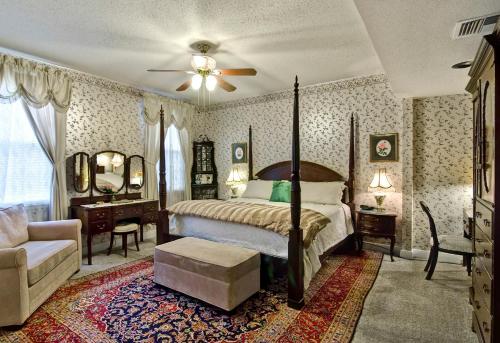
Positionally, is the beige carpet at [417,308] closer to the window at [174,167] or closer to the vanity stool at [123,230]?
the vanity stool at [123,230]

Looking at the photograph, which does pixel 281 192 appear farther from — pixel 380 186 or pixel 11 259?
pixel 11 259

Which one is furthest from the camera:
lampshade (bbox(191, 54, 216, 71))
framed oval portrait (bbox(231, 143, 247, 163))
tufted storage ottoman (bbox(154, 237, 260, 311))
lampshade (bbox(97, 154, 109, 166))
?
framed oval portrait (bbox(231, 143, 247, 163))

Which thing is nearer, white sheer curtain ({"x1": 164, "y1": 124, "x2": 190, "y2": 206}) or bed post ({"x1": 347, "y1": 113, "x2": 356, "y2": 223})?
bed post ({"x1": 347, "y1": 113, "x2": 356, "y2": 223})

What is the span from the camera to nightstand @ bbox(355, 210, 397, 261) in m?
3.60

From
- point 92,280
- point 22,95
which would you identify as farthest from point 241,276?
point 22,95

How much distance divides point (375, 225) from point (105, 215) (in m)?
3.81

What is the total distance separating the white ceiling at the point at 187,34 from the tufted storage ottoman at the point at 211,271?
2230 mm

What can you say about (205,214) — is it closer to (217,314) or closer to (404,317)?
(217,314)

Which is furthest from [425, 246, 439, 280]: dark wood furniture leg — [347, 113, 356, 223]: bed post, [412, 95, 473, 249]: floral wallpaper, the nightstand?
[347, 113, 356, 223]: bed post

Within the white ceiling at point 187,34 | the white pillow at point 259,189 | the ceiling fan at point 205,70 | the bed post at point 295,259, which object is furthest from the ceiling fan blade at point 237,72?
the white pillow at point 259,189

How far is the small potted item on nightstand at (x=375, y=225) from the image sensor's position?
11.8 ft

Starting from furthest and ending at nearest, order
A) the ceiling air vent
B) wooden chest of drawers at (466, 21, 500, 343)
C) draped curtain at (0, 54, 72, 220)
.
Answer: draped curtain at (0, 54, 72, 220) → the ceiling air vent → wooden chest of drawers at (466, 21, 500, 343)

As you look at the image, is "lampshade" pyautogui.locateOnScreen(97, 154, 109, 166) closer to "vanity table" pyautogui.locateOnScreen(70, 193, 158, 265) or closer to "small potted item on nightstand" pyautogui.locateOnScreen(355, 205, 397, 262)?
"vanity table" pyautogui.locateOnScreen(70, 193, 158, 265)

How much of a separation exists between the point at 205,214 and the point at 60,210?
2.17 metres
